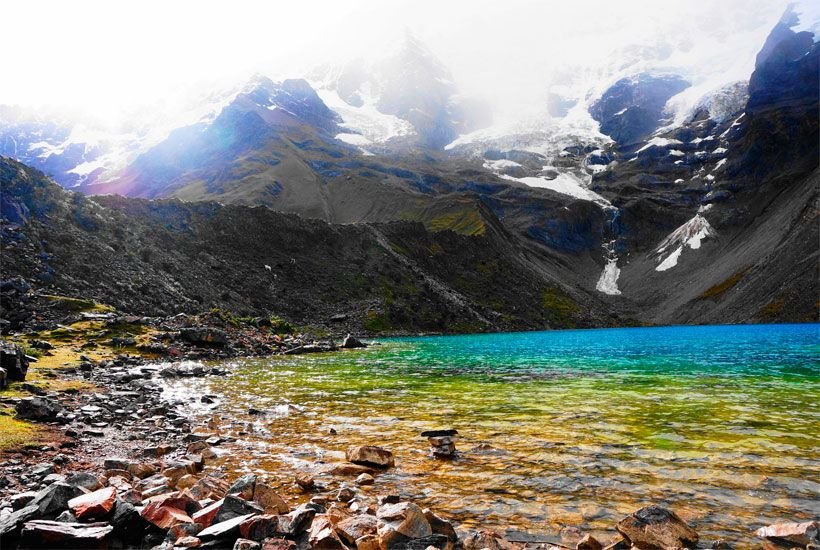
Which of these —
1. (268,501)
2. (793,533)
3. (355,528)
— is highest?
(793,533)

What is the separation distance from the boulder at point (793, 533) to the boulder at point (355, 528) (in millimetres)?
6852

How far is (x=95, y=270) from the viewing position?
75938mm

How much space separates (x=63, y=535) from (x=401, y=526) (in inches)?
216

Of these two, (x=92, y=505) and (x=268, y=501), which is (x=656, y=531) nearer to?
(x=268, y=501)

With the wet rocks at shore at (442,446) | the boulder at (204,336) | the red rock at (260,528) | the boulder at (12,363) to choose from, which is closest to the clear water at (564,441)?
the wet rocks at shore at (442,446)

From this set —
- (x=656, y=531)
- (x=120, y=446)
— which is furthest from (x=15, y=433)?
(x=656, y=531)

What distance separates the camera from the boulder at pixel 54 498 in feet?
27.9

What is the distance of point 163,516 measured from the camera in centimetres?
872

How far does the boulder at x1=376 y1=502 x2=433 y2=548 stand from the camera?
804 cm

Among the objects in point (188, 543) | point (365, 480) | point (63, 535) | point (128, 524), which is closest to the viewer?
point (63, 535)

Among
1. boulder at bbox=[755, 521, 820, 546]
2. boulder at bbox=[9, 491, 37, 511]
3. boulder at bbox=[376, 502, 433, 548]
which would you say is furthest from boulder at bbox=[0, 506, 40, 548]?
boulder at bbox=[755, 521, 820, 546]

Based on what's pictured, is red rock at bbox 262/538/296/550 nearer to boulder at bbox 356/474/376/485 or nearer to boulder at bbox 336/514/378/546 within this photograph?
boulder at bbox 336/514/378/546

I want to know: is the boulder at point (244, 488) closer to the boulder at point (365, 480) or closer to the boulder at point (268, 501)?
the boulder at point (268, 501)

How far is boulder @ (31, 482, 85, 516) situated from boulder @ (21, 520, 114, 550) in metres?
0.72
